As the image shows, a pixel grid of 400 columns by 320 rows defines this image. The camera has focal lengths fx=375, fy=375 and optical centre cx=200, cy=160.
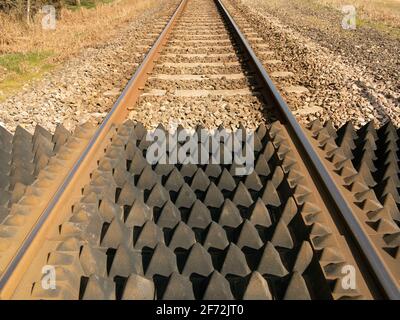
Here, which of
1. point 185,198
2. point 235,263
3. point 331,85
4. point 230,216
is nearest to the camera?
point 235,263

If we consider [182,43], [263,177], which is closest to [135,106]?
[263,177]

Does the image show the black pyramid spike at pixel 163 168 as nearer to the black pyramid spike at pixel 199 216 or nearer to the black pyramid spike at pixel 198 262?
the black pyramid spike at pixel 199 216

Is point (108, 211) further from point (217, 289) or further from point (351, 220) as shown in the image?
point (351, 220)

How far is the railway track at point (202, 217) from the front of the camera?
65.9 inches

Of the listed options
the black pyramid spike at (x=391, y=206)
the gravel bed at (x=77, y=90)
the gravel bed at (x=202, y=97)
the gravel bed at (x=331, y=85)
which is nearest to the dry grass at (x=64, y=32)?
the gravel bed at (x=77, y=90)

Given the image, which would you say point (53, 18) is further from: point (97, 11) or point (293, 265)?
point (293, 265)

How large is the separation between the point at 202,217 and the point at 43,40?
9.21m

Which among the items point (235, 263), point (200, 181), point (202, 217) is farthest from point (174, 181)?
point (235, 263)

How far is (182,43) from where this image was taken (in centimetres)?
823

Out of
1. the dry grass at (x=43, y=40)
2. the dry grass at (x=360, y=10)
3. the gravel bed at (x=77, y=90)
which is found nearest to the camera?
the gravel bed at (x=77, y=90)

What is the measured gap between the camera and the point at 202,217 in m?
2.06

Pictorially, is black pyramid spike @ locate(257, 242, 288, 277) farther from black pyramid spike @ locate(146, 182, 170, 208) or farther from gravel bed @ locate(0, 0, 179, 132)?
gravel bed @ locate(0, 0, 179, 132)

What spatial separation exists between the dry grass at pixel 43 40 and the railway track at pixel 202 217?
417 centimetres
